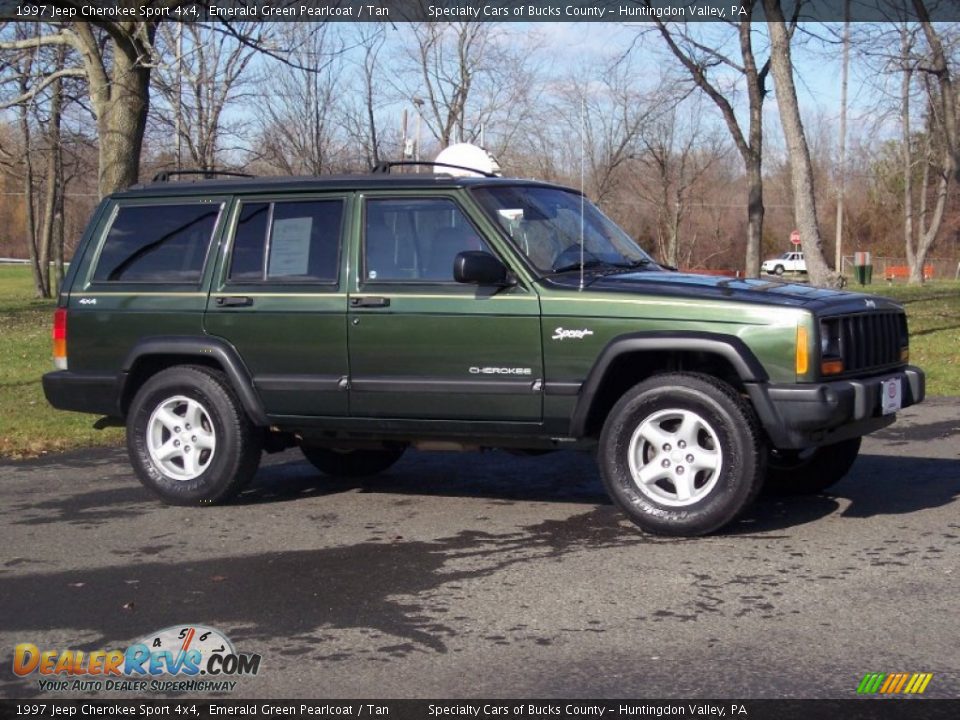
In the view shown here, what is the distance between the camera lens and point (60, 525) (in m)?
6.91

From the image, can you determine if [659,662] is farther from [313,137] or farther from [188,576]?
[313,137]

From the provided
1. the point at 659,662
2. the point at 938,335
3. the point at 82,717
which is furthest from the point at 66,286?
the point at 938,335

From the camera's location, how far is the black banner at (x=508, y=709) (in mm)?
3873

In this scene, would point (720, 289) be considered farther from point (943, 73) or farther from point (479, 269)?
point (943, 73)

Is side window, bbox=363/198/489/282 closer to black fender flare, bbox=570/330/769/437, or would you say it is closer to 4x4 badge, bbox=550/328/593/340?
4x4 badge, bbox=550/328/593/340

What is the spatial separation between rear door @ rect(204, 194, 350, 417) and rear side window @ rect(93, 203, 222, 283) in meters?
0.22

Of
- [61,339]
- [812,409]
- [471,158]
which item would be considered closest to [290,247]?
[61,339]

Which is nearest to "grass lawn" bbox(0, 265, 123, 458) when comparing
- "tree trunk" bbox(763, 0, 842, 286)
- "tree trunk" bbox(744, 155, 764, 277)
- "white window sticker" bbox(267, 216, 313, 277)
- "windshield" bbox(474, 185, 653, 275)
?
"white window sticker" bbox(267, 216, 313, 277)

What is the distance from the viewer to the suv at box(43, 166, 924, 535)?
609 centimetres

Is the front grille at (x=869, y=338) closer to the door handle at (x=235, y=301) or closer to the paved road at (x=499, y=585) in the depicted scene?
the paved road at (x=499, y=585)

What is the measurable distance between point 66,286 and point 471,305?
2.88 meters

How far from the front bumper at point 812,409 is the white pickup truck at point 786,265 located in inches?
2382

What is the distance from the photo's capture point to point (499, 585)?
5.44 meters

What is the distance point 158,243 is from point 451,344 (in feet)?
7.35
